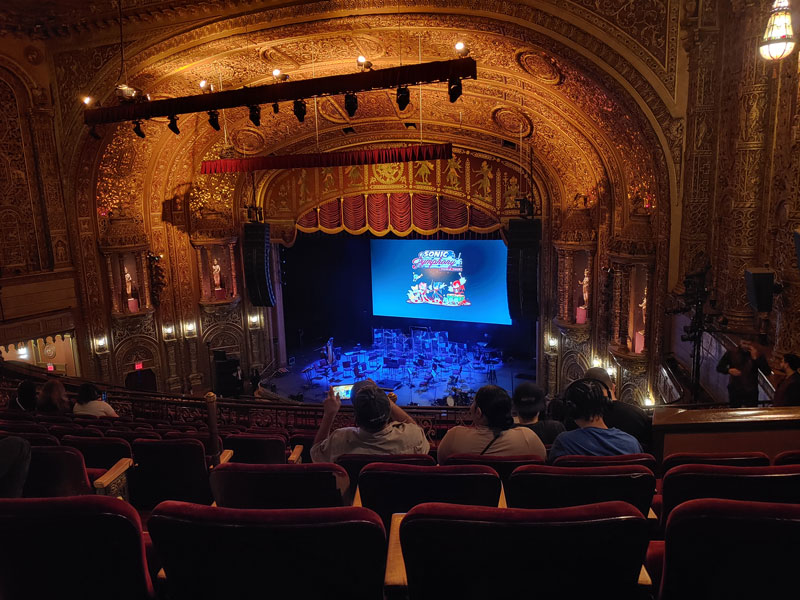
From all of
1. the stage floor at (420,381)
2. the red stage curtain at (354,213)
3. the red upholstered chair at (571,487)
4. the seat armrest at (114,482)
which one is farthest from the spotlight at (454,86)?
the red stage curtain at (354,213)

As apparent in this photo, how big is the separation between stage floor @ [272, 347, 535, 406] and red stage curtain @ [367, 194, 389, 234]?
437 centimetres

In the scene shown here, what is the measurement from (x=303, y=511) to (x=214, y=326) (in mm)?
16519

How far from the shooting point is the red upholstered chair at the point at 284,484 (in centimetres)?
271

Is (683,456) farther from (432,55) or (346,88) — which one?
(432,55)

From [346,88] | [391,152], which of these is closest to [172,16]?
[391,152]

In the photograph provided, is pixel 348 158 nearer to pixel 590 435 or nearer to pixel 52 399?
pixel 52 399

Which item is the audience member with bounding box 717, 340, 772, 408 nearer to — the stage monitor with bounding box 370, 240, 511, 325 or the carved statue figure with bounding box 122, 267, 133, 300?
the stage monitor with bounding box 370, 240, 511, 325

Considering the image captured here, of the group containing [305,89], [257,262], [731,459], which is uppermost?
[305,89]

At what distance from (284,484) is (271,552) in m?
1.06

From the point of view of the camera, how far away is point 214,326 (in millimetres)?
17406

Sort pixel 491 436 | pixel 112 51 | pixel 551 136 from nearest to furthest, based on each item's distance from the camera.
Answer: pixel 491 436
pixel 112 51
pixel 551 136

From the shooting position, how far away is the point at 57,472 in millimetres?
3691

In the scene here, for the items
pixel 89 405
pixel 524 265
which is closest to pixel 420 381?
pixel 524 265

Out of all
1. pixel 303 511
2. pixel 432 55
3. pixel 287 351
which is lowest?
pixel 287 351
